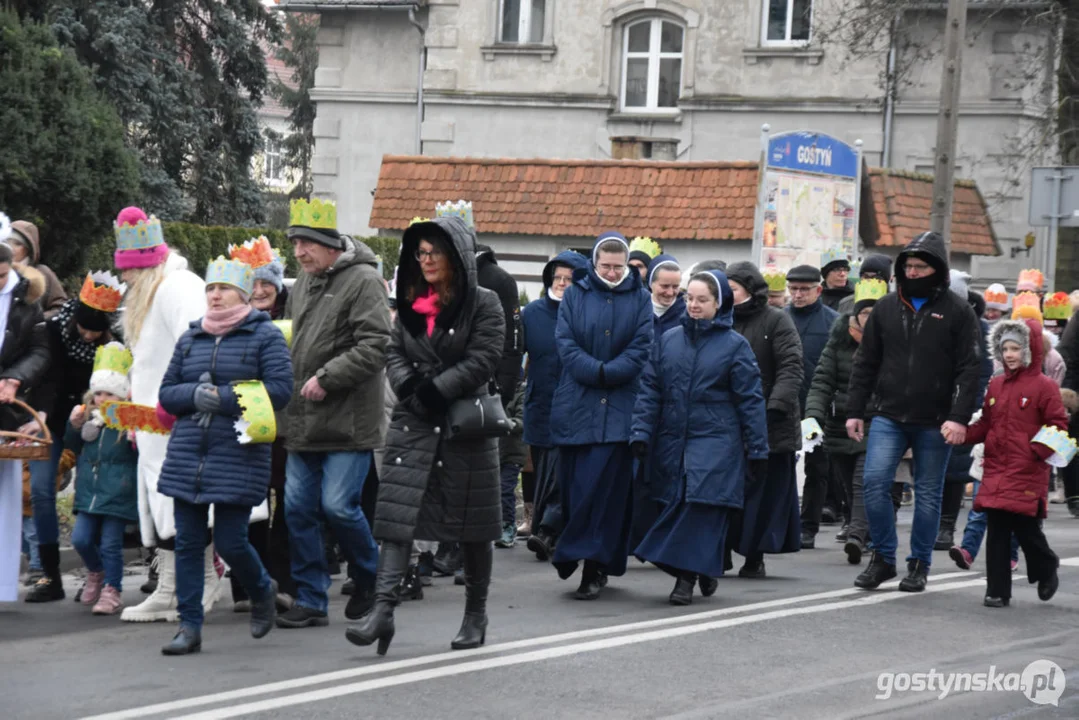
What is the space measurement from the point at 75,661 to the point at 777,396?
5.02m

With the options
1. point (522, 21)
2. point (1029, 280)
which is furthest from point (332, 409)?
point (522, 21)

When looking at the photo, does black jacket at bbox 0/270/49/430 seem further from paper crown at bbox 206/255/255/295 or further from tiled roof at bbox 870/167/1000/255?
tiled roof at bbox 870/167/1000/255

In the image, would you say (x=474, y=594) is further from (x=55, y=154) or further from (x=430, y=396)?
(x=55, y=154)

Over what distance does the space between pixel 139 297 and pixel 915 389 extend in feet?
14.3

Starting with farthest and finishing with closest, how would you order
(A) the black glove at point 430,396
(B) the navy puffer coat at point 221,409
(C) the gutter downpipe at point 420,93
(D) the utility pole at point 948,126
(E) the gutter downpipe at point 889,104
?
(C) the gutter downpipe at point 420,93 < (E) the gutter downpipe at point 889,104 < (D) the utility pole at point 948,126 < (B) the navy puffer coat at point 221,409 < (A) the black glove at point 430,396

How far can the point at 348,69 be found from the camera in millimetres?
38688

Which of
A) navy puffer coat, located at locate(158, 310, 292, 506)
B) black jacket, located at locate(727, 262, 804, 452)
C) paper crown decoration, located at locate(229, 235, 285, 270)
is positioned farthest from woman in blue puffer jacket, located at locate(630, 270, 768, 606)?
navy puffer coat, located at locate(158, 310, 292, 506)

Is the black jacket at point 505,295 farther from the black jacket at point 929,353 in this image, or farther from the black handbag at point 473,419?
the black handbag at point 473,419

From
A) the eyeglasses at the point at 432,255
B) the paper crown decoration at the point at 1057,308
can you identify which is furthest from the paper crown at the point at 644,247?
the paper crown decoration at the point at 1057,308

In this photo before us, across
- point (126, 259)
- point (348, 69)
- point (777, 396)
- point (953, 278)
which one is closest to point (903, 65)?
point (348, 69)

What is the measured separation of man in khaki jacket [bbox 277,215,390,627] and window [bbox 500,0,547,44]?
29.1 m

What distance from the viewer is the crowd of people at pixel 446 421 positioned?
8.37 m

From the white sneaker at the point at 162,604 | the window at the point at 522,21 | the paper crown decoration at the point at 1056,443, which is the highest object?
the window at the point at 522,21

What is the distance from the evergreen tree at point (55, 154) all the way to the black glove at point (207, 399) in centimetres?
1108
